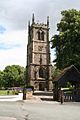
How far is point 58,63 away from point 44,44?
5134 cm

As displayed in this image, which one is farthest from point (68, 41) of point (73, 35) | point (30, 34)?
point (30, 34)

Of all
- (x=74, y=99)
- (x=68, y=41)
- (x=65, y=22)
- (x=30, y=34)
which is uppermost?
(x=30, y=34)

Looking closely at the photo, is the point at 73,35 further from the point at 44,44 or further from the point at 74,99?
the point at 44,44

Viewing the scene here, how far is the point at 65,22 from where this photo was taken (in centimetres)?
5350

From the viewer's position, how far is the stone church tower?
325ft

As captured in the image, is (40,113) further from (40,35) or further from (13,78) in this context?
(13,78)

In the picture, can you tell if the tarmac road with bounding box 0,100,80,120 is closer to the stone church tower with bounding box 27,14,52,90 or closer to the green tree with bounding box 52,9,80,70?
the green tree with bounding box 52,9,80,70

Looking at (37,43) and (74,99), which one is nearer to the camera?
(74,99)

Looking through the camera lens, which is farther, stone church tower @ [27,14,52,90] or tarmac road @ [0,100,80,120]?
stone church tower @ [27,14,52,90]

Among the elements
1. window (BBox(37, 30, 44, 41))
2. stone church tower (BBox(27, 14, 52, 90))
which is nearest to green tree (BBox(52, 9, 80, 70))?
stone church tower (BBox(27, 14, 52, 90))

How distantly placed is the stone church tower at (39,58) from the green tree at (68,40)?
146 ft

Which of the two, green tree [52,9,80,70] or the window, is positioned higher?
the window

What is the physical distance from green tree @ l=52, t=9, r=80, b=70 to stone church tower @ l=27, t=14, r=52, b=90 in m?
44.4

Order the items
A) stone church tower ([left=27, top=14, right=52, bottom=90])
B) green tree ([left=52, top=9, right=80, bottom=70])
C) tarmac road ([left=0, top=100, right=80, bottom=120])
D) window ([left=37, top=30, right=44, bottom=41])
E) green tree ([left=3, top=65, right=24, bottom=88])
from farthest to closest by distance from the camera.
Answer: green tree ([left=3, top=65, right=24, bottom=88]) → window ([left=37, top=30, right=44, bottom=41]) → stone church tower ([left=27, top=14, right=52, bottom=90]) → green tree ([left=52, top=9, right=80, bottom=70]) → tarmac road ([left=0, top=100, right=80, bottom=120])
